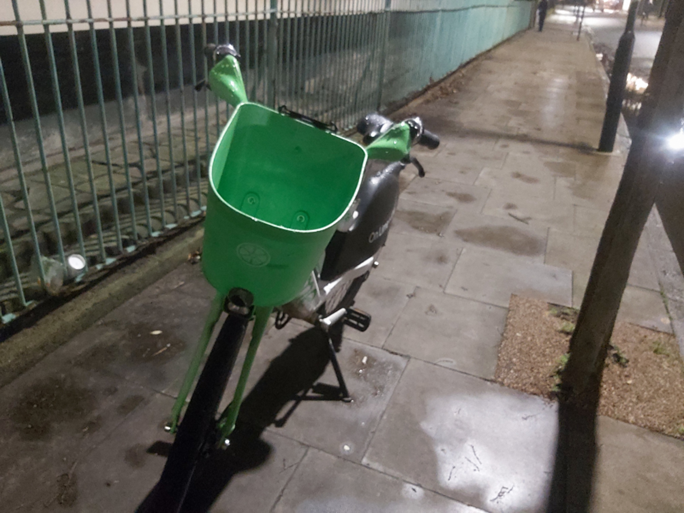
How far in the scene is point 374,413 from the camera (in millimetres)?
2725

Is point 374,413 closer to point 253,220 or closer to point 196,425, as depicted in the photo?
point 196,425

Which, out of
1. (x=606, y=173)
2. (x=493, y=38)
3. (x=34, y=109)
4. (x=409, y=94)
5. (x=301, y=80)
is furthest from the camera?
(x=493, y=38)

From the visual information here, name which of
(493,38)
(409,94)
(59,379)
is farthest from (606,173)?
(493,38)

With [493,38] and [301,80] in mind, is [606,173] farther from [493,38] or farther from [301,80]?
[493,38]

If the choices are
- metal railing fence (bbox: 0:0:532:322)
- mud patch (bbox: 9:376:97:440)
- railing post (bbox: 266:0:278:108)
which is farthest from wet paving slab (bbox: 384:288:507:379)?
railing post (bbox: 266:0:278:108)

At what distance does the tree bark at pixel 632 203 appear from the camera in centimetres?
238

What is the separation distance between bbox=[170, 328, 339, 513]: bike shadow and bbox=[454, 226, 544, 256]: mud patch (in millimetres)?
2055

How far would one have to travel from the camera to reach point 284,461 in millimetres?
2418

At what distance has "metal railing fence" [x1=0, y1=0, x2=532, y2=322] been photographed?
3090 millimetres

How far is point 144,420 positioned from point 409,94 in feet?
28.8

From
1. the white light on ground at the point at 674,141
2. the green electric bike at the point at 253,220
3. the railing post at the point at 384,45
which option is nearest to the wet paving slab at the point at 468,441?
the green electric bike at the point at 253,220

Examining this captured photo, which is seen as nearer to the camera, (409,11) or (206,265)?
(206,265)

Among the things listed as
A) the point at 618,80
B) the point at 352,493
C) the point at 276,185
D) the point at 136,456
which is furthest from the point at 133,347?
the point at 618,80

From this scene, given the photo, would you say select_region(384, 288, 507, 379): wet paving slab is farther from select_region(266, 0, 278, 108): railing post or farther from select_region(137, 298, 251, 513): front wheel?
select_region(266, 0, 278, 108): railing post
